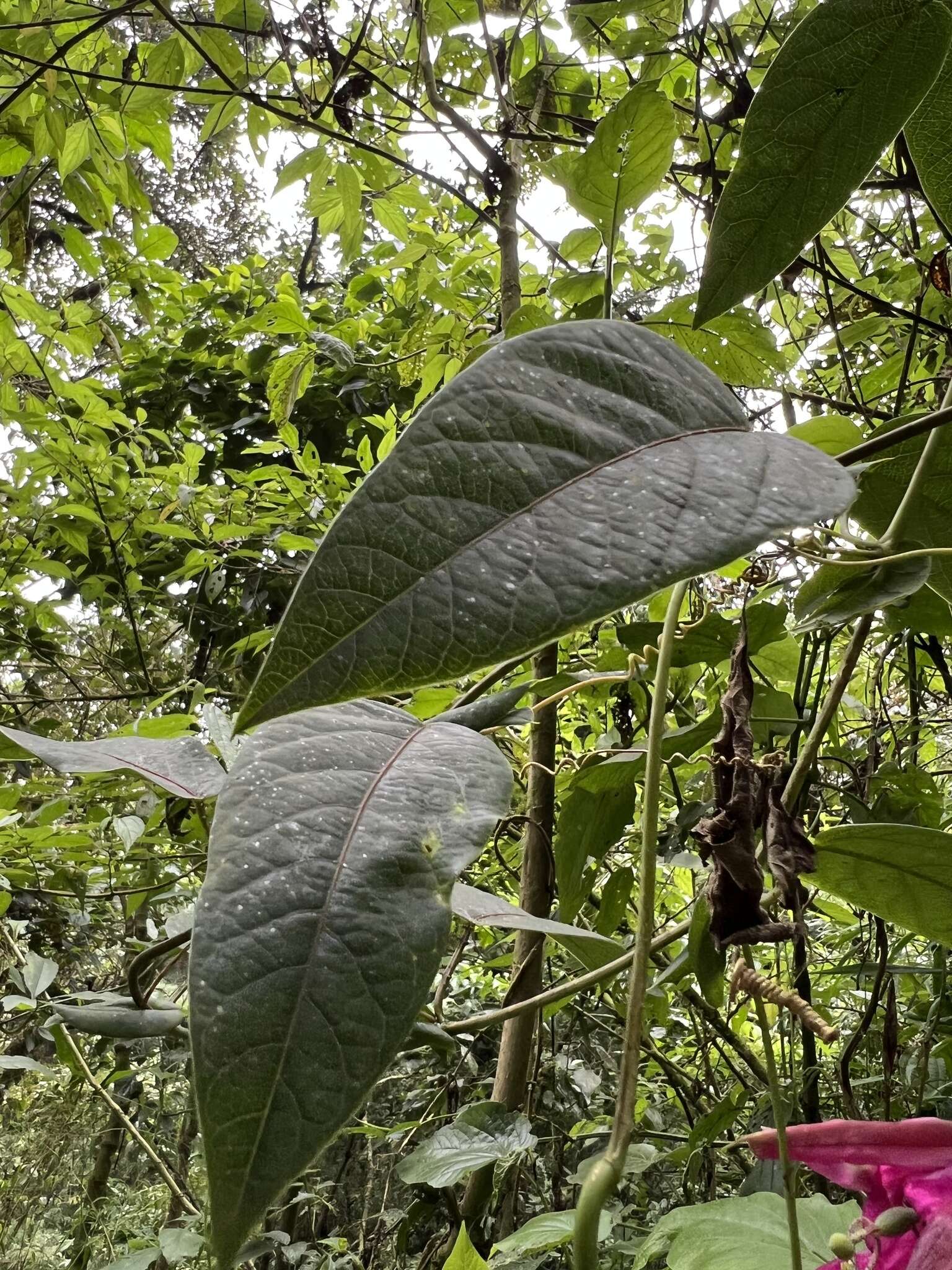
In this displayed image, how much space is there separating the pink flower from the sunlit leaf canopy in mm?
79

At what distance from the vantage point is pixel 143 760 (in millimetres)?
306

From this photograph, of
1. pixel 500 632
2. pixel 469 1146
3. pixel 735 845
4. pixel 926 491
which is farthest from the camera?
pixel 469 1146

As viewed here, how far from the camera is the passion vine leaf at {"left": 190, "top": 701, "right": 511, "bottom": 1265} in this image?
12cm

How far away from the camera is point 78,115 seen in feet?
3.98

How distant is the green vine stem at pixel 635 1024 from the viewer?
15 cm

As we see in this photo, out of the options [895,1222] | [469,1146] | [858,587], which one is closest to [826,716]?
[858,587]

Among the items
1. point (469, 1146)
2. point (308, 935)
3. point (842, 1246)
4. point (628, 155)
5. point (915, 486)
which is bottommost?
point (469, 1146)

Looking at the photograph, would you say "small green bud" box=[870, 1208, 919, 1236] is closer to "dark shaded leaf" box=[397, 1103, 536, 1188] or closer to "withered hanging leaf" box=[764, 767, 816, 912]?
"withered hanging leaf" box=[764, 767, 816, 912]

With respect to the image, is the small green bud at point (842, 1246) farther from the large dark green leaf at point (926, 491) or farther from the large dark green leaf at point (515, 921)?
the large dark green leaf at point (926, 491)

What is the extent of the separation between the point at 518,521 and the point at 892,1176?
0.26 metres

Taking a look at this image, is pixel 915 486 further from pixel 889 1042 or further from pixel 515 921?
pixel 889 1042

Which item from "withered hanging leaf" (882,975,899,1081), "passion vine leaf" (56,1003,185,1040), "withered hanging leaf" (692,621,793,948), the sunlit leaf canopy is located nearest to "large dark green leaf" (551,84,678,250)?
the sunlit leaf canopy

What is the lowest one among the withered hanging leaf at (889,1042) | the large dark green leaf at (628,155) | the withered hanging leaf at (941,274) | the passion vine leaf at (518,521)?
the withered hanging leaf at (889,1042)

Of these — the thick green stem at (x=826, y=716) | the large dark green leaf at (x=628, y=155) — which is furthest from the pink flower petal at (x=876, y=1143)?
Answer: the large dark green leaf at (x=628, y=155)
